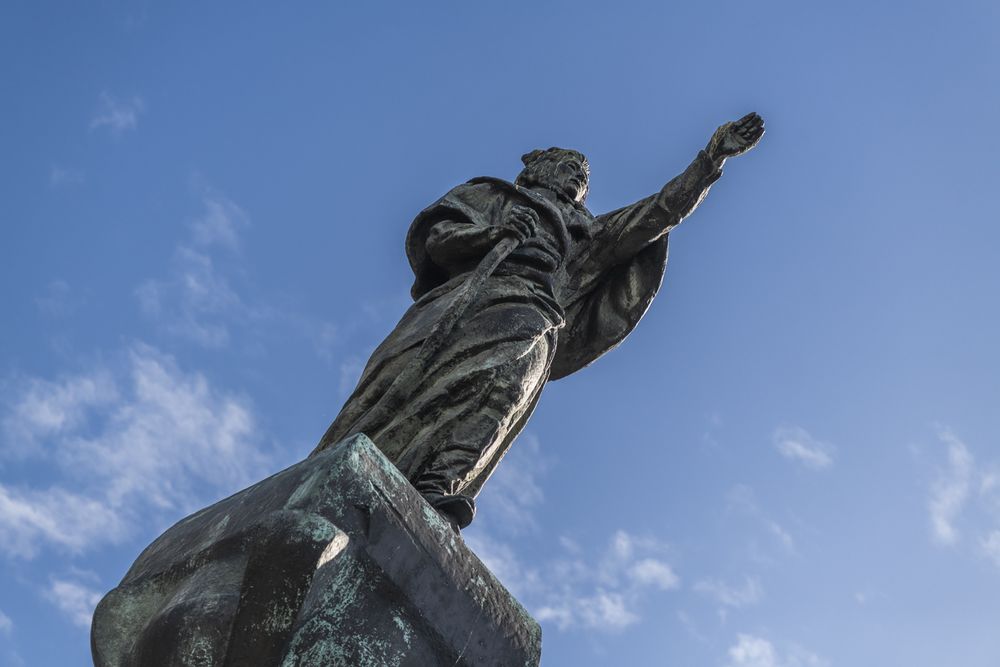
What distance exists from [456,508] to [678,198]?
2.67m

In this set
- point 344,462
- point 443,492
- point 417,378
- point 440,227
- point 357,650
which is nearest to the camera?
point 357,650

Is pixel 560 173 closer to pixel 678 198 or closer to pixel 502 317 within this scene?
pixel 678 198

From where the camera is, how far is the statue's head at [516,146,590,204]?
23.3ft

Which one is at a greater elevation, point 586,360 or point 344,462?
point 586,360

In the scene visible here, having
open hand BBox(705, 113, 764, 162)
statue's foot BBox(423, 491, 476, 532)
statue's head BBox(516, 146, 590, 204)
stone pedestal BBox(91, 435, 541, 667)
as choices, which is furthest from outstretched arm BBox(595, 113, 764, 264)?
stone pedestal BBox(91, 435, 541, 667)

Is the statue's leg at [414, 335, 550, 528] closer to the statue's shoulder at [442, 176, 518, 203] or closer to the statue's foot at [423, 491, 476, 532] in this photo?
the statue's foot at [423, 491, 476, 532]

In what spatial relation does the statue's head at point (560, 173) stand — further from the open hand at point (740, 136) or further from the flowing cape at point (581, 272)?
the open hand at point (740, 136)

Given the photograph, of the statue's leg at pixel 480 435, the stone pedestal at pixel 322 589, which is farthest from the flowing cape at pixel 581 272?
the stone pedestal at pixel 322 589

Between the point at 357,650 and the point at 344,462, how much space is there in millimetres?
571

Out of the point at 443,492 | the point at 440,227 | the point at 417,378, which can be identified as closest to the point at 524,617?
the point at 443,492

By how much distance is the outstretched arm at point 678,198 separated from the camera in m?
6.44

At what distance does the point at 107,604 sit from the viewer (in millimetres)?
4105

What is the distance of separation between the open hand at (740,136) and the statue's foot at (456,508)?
111 inches

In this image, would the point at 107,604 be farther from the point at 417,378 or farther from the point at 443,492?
the point at 417,378
